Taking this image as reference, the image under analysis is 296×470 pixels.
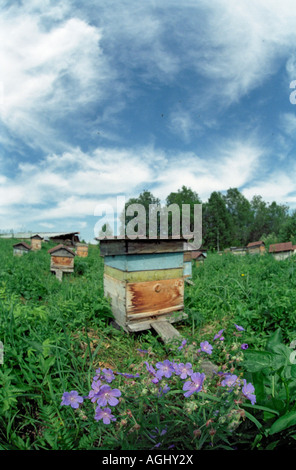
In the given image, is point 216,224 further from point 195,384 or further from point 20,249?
point 195,384

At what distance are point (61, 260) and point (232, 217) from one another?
43432 mm

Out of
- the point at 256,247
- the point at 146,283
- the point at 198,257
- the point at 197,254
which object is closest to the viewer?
the point at 146,283

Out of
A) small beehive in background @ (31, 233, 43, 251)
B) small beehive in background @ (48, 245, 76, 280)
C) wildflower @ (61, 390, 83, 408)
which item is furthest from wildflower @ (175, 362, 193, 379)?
small beehive in background @ (31, 233, 43, 251)

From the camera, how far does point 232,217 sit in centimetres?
4741

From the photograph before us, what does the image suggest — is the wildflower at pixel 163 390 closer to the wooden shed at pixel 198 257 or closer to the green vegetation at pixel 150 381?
the green vegetation at pixel 150 381

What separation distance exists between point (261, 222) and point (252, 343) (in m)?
53.2

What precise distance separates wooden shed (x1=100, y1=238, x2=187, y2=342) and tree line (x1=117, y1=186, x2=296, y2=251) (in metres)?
28.6

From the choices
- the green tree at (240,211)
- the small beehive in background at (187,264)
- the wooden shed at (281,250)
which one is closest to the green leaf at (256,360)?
the small beehive in background at (187,264)

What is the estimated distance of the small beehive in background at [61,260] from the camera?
848 cm

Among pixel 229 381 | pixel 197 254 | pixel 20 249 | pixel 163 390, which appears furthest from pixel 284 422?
pixel 20 249

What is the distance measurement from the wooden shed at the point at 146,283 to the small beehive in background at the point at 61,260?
5.33m

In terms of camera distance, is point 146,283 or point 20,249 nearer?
point 146,283
